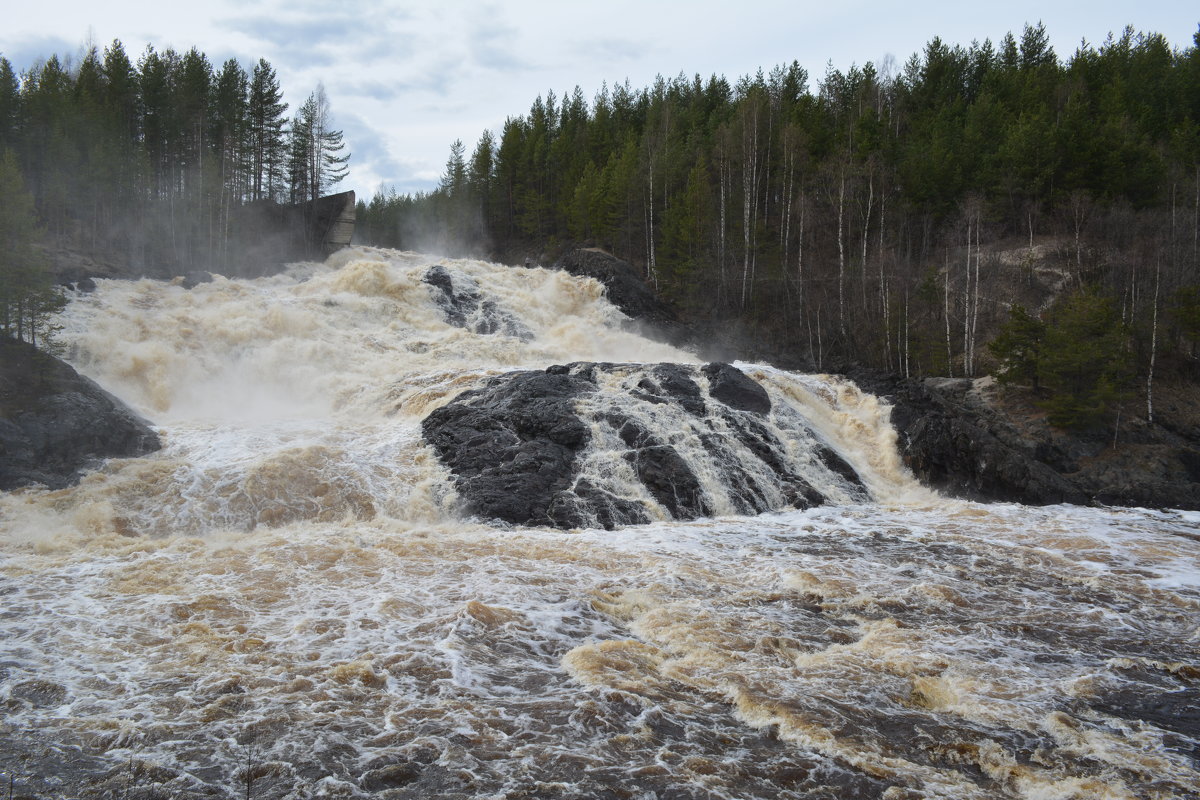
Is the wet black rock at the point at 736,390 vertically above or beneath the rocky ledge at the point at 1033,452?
above

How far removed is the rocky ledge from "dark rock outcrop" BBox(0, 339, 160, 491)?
20.7 m

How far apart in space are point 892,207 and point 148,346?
35360mm

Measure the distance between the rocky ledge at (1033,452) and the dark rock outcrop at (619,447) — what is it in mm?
3162

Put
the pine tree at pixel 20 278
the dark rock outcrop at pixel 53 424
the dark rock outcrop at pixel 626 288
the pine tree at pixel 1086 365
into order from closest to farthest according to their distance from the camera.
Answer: the dark rock outcrop at pixel 53 424, the pine tree at pixel 20 278, the pine tree at pixel 1086 365, the dark rock outcrop at pixel 626 288

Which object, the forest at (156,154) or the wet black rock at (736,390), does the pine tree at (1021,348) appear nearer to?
the wet black rock at (736,390)

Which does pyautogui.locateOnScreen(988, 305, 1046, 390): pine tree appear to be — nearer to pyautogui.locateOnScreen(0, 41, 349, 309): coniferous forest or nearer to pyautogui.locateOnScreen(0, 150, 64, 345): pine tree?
pyautogui.locateOnScreen(0, 150, 64, 345): pine tree

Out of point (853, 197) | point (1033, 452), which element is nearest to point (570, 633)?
point (1033, 452)

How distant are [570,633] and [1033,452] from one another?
18.7 metres

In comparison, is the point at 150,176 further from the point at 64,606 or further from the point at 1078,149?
the point at 1078,149

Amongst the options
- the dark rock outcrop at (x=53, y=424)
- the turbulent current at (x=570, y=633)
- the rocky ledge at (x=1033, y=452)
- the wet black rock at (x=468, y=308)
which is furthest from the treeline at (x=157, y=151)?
the rocky ledge at (x=1033, y=452)

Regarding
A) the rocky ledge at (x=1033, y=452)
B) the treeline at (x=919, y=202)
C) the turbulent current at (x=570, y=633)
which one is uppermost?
the treeline at (x=919, y=202)

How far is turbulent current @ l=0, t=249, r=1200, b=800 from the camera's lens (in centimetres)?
610

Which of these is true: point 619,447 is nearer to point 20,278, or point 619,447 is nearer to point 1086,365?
point 20,278

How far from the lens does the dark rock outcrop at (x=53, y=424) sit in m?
14.8
